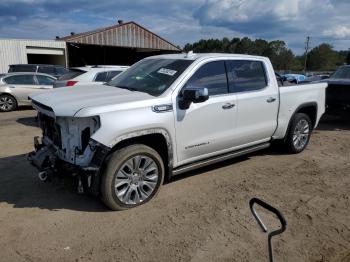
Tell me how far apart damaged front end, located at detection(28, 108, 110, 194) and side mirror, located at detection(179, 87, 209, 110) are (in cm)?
117

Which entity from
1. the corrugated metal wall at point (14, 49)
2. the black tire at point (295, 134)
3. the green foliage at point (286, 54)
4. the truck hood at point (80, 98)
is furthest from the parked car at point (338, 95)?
the green foliage at point (286, 54)

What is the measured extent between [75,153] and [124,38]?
3008 cm

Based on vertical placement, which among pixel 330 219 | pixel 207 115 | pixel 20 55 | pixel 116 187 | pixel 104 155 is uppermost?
pixel 20 55

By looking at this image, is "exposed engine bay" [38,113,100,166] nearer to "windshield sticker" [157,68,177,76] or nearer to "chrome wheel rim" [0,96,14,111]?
"windshield sticker" [157,68,177,76]

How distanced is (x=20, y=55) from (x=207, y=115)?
89.0ft

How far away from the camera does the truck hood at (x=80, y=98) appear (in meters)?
4.08

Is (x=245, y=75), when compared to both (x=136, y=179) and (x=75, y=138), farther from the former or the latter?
(x=75, y=138)

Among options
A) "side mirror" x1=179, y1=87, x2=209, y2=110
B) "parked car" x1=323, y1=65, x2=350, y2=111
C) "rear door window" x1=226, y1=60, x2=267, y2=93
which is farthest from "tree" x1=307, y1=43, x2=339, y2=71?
"side mirror" x1=179, y1=87, x2=209, y2=110

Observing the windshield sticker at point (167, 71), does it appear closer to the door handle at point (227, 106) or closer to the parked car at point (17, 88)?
the door handle at point (227, 106)

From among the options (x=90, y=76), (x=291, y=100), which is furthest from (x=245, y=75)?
(x=90, y=76)

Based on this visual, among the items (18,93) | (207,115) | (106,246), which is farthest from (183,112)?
(18,93)

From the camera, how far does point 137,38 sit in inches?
1316

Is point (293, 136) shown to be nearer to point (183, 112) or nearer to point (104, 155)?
point (183, 112)

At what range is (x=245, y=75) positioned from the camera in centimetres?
571
